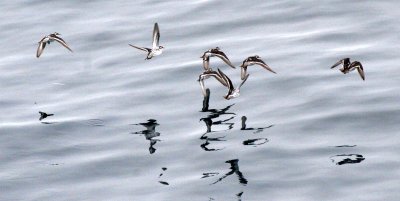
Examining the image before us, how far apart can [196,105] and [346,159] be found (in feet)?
31.3

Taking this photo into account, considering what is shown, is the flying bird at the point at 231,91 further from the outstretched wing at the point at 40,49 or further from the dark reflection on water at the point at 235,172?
the outstretched wing at the point at 40,49

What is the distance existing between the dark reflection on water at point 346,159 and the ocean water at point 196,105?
0.12 feet

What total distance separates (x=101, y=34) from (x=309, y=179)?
2255 centimetres

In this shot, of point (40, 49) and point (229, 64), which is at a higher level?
→ point (40, 49)

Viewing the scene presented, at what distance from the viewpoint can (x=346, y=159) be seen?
5281 cm

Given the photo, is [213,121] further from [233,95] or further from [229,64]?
[229,64]

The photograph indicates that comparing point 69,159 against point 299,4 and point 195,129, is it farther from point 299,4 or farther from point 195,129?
point 299,4

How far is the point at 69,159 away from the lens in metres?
56.0

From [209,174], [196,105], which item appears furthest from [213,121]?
[209,174]

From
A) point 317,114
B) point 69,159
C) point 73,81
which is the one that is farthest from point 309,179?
point 73,81

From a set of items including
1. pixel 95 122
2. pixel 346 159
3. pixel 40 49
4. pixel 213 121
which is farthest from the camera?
pixel 40 49

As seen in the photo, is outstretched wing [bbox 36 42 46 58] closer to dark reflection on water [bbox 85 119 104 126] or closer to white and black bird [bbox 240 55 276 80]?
dark reflection on water [bbox 85 119 104 126]

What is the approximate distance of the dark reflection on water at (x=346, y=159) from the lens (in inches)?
2068

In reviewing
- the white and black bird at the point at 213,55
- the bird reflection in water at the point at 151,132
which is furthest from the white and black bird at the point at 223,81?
the bird reflection in water at the point at 151,132
